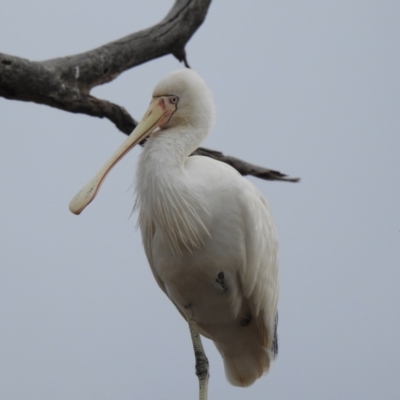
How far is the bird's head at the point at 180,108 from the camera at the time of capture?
4117 mm

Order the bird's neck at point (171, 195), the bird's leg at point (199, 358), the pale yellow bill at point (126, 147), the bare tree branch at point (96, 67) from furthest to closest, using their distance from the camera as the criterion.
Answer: the bare tree branch at point (96, 67) → the bird's leg at point (199, 358) → the pale yellow bill at point (126, 147) → the bird's neck at point (171, 195)

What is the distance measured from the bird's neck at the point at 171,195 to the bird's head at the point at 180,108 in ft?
0.47

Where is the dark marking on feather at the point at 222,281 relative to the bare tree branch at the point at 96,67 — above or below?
below

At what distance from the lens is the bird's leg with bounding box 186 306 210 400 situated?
4.36 meters

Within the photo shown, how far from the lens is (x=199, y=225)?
3.91 meters

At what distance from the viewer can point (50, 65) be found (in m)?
4.72

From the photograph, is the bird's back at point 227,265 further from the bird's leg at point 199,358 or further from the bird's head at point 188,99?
the bird's head at point 188,99

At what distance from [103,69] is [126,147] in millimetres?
1024

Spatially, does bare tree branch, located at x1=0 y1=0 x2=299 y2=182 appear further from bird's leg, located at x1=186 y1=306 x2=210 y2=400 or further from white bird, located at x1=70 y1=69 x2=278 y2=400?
bird's leg, located at x1=186 y1=306 x2=210 y2=400

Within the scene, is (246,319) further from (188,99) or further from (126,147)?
(188,99)

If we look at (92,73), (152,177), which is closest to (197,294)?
(152,177)

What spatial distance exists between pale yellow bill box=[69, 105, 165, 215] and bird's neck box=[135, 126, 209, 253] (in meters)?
0.17

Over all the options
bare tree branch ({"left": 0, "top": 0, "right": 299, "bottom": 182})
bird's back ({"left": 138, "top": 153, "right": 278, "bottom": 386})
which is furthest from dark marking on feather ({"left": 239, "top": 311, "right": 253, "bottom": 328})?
bare tree branch ({"left": 0, "top": 0, "right": 299, "bottom": 182})

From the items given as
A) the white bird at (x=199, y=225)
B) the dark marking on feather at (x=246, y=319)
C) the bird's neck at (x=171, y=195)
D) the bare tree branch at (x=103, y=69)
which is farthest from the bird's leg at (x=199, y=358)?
the bare tree branch at (x=103, y=69)
